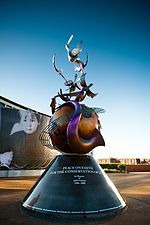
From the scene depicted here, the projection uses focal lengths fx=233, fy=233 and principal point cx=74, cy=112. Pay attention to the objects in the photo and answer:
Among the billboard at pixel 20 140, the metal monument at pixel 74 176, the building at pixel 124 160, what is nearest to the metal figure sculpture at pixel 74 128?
the metal monument at pixel 74 176

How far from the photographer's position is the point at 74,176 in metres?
6.40

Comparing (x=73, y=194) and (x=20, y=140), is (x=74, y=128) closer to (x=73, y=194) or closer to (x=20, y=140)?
→ (x=73, y=194)

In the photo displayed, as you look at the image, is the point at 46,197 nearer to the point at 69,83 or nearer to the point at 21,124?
the point at 69,83

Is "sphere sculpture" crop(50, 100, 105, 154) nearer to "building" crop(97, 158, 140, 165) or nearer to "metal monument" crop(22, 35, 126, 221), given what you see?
"metal monument" crop(22, 35, 126, 221)

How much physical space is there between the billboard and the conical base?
654 inches

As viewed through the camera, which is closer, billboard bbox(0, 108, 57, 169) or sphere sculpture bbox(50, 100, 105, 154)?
sphere sculpture bbox(50, 100, 105, 154)

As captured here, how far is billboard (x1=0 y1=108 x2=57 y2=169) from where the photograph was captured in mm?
22547

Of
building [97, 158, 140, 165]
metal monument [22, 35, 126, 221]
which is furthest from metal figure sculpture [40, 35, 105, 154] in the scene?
building [97, 158, 140, 165]

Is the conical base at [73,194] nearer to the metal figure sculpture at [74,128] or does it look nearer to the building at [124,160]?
the metal figure sculpture at [74,128]

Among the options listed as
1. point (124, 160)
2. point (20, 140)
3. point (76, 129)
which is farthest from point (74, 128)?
point (124, 160)

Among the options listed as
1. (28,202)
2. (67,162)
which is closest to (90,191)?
(67,162)

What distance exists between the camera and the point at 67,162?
6.84 m

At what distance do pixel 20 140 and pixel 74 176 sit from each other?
18.0 metres

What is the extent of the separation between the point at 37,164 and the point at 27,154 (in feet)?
6.15
